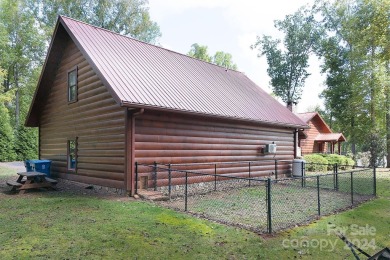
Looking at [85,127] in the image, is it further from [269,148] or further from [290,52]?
[290,52]

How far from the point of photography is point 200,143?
1222 centimetres

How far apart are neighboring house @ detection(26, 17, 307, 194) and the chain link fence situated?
0.48m

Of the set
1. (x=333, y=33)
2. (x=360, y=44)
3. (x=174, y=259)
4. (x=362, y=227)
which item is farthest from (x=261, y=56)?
(x=174, y=259)

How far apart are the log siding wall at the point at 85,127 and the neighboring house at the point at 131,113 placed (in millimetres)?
37

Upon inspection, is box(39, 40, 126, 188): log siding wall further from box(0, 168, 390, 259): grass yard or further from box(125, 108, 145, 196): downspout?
box(0, 168, 390, 259): grass yard

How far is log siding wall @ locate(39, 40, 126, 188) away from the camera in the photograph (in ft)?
34.2

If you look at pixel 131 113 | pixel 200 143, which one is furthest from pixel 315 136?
pixel 131 113

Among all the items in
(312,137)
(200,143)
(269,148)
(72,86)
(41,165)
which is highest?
(72,86)

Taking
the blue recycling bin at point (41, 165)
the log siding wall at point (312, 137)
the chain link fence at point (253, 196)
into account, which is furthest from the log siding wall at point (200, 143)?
the log siding wall at point (312, 137)

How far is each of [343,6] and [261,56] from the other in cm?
1099

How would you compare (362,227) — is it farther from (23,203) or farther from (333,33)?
(333,33)

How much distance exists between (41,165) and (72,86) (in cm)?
411

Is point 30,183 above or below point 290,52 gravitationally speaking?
below

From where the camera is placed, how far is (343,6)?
32.2 meters
